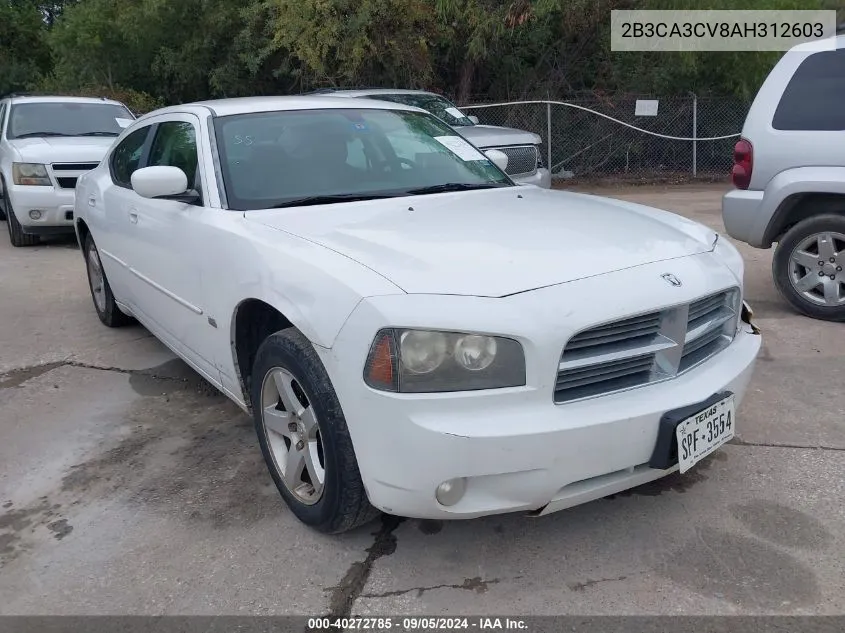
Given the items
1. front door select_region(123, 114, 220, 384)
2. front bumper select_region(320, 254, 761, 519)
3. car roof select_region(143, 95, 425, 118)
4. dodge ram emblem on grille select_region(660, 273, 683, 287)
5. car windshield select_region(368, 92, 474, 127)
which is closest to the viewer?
front bumper select_region(320, 254, 761, 519)

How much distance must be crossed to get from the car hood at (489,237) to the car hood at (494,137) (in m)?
5.65

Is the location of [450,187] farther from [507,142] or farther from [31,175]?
[31,175]

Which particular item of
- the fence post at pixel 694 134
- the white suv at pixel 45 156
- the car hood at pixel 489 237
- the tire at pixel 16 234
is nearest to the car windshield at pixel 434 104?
the white suv at pixel 45 156

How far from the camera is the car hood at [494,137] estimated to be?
936cm

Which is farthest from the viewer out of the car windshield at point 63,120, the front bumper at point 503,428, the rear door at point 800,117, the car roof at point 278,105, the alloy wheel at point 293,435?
the car windshield at point 63,120

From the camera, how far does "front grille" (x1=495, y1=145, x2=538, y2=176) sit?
9552 mm

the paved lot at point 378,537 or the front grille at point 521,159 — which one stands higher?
the front grille at point 521,159

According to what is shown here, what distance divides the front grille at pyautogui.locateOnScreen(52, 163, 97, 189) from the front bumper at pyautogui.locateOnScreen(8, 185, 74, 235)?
0.10 meters

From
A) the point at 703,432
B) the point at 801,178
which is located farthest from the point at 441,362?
the point at 801,178

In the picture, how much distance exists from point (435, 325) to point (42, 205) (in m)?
8.12

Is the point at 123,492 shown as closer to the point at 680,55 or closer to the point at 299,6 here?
the point at 299,6

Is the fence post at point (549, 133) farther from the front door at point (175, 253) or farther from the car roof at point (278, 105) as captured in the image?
the front door at point (175, 253)

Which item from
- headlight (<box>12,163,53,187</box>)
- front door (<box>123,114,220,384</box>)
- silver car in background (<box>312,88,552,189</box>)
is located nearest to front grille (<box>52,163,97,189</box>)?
headlight (<box>12,163,53,187</box>)

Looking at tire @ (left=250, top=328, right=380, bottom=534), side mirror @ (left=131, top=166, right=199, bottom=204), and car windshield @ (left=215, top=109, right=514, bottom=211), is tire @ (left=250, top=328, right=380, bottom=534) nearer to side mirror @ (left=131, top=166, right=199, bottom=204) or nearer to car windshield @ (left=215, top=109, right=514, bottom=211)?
car windshield @ (left=215, top=109, right=514, bottom=211)
